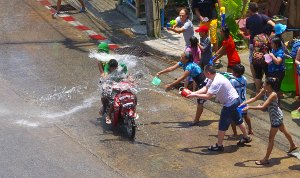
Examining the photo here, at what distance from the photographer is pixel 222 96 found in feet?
38.3

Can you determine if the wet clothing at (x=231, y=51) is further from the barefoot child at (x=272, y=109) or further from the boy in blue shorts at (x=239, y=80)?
the barefoot child at (x=272, y=109)

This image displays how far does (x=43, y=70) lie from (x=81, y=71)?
91 cm

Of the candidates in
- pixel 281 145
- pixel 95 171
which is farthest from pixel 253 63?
pixel 95 171

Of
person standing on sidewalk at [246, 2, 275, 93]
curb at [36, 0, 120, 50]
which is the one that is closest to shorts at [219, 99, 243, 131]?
person standing on sidewalk at [246, 2, 275, 93]

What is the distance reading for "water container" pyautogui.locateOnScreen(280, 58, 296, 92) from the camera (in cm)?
1448

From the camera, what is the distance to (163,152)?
1186 cm

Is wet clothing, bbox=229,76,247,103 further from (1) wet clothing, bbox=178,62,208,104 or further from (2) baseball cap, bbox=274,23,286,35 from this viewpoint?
(2) baseball cap, bbox=274,23,286,35

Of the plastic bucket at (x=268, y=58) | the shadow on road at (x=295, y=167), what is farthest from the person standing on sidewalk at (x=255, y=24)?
the shadow on road at (x=295, y=167)

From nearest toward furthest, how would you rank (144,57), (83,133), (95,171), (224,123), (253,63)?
(95,171), (224,123), (83,133), (253,63), (144,57)

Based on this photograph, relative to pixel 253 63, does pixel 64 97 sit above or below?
below

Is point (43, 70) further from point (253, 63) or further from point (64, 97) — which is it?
point (253, 63)

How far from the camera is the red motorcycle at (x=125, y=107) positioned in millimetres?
12242

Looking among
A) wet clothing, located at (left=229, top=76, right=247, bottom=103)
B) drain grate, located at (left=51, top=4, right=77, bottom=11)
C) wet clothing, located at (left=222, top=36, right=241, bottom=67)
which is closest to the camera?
wet clothing, located at (left=229, top=76, right=247, bottom=103)

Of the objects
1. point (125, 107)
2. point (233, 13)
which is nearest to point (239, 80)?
point (125, 107)
